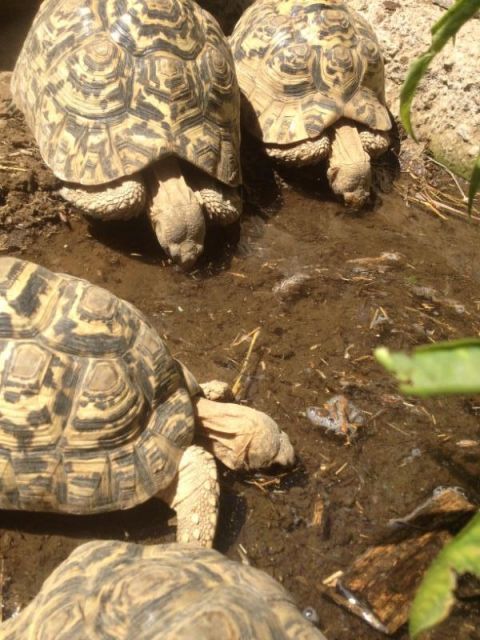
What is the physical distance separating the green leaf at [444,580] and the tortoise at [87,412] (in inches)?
66.2

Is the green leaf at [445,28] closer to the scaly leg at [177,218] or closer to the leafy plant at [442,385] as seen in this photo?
the leafy plant at [442,385]

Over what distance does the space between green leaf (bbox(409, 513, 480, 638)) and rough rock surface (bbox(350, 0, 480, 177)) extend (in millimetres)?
4793

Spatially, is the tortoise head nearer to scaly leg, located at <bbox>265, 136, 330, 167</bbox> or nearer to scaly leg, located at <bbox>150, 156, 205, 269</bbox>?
scaly leg, located at <bbox>150, 156, 205, 269</bbox>

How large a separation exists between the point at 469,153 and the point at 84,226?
3.07 m

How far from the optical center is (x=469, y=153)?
5.70 m

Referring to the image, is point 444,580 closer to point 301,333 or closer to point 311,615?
point 311,615

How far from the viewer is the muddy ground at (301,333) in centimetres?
301

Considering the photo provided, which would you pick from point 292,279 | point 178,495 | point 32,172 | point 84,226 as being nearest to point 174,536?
point 178,495

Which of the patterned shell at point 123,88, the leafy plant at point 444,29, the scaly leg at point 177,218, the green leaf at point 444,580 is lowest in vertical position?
the scaly leg at point 177,218

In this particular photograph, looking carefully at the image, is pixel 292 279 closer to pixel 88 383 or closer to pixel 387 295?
pixel 387 295

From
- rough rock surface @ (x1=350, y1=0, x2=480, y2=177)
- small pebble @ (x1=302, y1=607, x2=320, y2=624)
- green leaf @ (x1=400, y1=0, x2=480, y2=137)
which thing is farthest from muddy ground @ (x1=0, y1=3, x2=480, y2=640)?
green leaf @ (x1=400, y1=0, x2=480, y2=137)

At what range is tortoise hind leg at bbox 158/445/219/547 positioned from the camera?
2.90m

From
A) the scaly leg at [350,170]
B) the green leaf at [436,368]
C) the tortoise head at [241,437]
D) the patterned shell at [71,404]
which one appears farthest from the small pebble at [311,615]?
the scaly leg at [350,170]

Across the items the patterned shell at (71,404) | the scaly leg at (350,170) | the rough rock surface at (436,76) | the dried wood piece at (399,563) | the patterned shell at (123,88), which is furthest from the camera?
the rough rock surface at (436,76)
